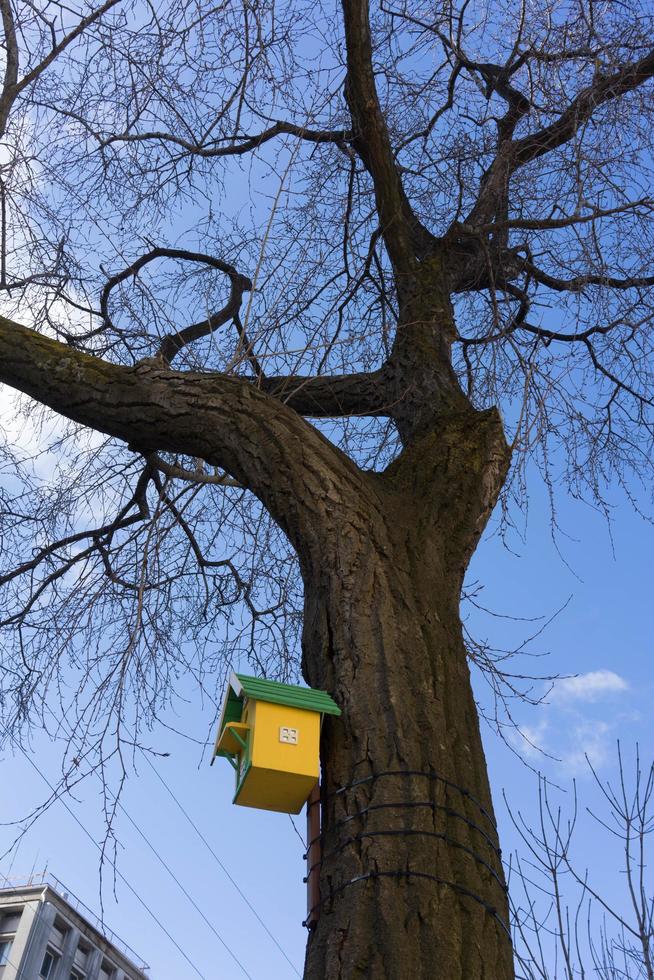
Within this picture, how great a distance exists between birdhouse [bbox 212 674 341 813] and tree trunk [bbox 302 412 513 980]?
0.19 ft

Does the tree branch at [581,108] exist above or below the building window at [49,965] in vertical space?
below

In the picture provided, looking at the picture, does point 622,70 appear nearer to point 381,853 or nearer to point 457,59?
point 457,59

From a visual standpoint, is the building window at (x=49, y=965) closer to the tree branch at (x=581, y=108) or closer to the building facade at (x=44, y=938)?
the building facade at (x=44, y=938)

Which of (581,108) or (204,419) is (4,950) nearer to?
(204,419)

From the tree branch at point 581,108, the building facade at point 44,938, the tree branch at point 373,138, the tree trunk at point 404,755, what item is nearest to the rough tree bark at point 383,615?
the tree trunk at point 404,755

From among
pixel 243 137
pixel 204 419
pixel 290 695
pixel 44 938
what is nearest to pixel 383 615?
pixel 290 695

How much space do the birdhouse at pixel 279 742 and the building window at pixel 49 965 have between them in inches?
1368

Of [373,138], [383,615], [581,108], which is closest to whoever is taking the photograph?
[383,615]

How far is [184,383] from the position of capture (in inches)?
105

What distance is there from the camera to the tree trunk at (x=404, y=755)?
166cm

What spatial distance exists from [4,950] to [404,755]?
120 feet

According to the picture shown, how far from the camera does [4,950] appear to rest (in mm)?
33094

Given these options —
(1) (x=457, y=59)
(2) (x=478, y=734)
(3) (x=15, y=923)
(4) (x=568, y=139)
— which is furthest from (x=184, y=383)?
(3) (x=15, y=923)

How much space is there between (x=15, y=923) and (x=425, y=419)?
1397 inches
